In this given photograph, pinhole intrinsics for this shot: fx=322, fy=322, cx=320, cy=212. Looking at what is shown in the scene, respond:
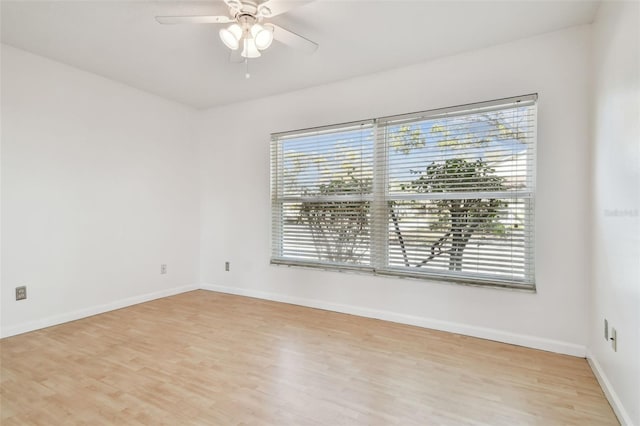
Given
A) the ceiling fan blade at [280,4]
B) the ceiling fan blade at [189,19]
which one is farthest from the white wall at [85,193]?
the ceiling fan blade at [280,4]

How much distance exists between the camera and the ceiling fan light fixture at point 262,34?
217cm

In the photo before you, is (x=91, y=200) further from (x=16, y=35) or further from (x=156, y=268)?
(x=16, y=35)

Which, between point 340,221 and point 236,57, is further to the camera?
point 340,221

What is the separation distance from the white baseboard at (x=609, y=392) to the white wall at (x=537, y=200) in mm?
215

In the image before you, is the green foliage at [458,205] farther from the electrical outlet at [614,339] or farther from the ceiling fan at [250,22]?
the ceiling fan at [250,22]

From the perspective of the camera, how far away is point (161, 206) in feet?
13.9

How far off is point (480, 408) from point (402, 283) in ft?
4.83

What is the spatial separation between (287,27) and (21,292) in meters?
3.35

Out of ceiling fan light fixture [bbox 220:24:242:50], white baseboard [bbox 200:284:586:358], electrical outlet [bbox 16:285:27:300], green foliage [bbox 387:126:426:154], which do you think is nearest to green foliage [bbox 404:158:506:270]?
green foliage [bbox 387:126:426:154]

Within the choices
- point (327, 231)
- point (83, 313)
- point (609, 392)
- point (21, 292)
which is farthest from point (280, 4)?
point (83, 313)

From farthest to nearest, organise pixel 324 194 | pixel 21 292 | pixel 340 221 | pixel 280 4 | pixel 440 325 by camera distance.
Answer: pixel 324 194, pixel 340 221, pixel 440 325, pixel 21 292, pixel 280 4

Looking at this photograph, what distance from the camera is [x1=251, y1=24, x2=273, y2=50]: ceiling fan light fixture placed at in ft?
7.12

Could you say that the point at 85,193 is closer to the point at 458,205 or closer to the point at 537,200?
the point at 458,205

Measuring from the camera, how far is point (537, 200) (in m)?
2.69
